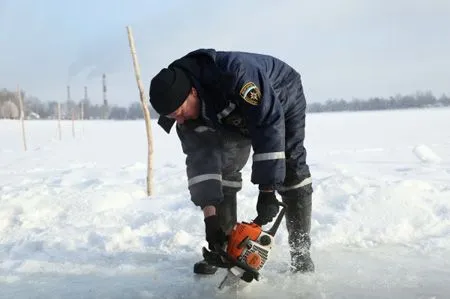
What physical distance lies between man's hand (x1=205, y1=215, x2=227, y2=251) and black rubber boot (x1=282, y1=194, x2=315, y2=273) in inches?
24.7

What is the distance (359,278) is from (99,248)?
6.62ft

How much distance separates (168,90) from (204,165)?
675 mm

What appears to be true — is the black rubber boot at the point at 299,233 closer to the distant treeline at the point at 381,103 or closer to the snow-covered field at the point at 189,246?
the snow-covered field at the point at 189,246

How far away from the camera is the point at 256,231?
97.0 inches

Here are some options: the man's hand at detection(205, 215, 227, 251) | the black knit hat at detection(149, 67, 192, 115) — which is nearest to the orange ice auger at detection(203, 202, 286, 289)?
the man's hand at detection(205, 215, 227, 251)

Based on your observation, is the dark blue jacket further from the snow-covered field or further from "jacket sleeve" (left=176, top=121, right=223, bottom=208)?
the snow-covered field

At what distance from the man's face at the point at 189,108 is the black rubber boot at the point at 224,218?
2.84 feet

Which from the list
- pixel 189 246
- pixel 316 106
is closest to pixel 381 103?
pixel 316 106

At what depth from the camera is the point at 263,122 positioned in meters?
2.41

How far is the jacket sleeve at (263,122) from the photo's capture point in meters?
2.38

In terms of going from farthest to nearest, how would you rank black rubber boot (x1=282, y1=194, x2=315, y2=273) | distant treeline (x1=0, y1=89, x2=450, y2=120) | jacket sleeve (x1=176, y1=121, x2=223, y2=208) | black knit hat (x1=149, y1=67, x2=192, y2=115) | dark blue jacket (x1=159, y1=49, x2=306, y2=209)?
distant treeline (x1=0, y1=89, x2=450, y2=120) → black rubber boot (x1=282, y1=194, x2=315, y2=273) → jacket sleeve (x1=176, y1=121, x2=223, y2=208) → dark blue jacket (x1=159, y1=49, x2=306, y2=209) → black knit hat (x1=149, y1=67, x2=192, y2=115)

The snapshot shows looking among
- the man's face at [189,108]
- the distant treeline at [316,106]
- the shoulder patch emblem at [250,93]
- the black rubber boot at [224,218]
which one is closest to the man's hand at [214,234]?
the black rubber boot at [224,218]

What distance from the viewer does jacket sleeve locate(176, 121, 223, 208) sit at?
277 centimetres

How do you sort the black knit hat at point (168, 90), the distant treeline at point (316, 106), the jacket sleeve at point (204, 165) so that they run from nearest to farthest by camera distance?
the black knit hat at point (168, 90) → the jacket sleeve at point (204, 165) → the distant treeline at point (316, 106)
